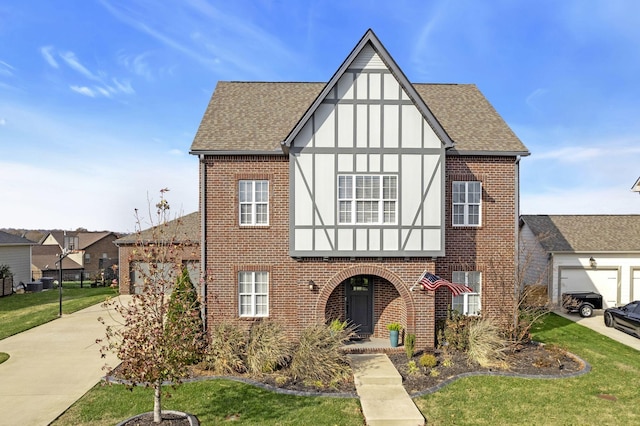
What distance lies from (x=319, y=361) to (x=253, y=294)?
4644mm

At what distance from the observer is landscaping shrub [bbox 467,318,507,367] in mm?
12656

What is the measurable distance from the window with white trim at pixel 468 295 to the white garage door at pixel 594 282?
973 centimetres

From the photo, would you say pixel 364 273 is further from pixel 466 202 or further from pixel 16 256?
pixel 16 256

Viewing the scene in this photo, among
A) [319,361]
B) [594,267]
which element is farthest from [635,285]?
[319,361]

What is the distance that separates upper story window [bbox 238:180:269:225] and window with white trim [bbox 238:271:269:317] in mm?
2193

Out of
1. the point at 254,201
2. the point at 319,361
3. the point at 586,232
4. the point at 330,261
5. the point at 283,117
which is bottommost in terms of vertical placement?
the point at 319,361

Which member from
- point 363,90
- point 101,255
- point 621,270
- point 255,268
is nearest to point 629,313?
point 621,270

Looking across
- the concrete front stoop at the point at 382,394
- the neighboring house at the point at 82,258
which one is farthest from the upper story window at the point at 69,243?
the neighboring house at the point at 82,258

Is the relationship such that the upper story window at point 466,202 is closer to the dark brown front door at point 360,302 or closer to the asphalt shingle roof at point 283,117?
the asphalt shingle roof at point 283,117

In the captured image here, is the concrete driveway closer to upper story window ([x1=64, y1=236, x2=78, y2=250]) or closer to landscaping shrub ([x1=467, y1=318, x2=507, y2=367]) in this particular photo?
landscaping shrub ([x1=467, y1=318, x2=507, y2=367])

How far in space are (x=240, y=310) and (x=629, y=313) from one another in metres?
17.7

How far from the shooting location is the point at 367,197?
13.9 meters

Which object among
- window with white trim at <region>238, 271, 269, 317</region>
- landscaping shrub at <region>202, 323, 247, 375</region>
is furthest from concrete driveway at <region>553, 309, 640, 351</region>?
landscaping shrub at <region>202, 323, 247, 375</region>

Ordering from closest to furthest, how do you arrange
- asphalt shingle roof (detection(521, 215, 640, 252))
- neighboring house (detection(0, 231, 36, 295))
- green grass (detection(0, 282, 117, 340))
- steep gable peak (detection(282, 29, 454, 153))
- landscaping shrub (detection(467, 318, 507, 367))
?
1. landscaping shrub (detection(467, 318, 507, 367))
2. steep gable peak (detection(282, 29, 454, 153))
3. green grass (detection(0, 282, 117, 340))
4. asphalt shingle roof (detection(521, 215, 640, 252))
5. neighboring house (detection(0, 231, 36, 295))
